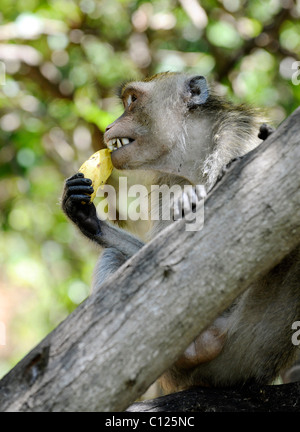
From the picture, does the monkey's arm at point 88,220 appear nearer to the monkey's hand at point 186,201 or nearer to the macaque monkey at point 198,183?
the macaque monkey at point 198,183

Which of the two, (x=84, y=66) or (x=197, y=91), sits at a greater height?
(x=84, y=66)

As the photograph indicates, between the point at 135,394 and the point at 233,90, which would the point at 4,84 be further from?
the point at 135,394

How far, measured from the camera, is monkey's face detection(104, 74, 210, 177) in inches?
184

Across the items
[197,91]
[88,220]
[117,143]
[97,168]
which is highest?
[197,91]

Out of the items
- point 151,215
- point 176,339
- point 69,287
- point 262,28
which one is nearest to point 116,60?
point 262,28

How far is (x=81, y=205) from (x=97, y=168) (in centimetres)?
32

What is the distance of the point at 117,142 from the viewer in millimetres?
4754

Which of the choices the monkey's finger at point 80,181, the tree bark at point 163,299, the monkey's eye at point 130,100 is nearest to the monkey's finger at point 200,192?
the tree bark at point 163,299

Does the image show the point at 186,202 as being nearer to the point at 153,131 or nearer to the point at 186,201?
the point at 186,201

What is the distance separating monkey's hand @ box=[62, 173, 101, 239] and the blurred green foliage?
7.72ft

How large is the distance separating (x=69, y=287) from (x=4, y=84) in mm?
2566

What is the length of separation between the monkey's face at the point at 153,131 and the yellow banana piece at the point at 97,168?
2.6 inches

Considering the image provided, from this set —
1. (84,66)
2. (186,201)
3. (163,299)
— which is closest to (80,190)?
(186,201)

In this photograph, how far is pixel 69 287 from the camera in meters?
7.30
